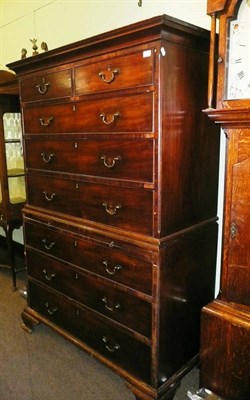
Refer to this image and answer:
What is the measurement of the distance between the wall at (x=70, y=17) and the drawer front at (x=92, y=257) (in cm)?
68

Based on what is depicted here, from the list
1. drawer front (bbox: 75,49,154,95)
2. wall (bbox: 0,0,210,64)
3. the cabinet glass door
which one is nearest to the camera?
drawer front (bbox: 75,49,154,95)

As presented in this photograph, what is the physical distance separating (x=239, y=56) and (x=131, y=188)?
A: 2.30 feet

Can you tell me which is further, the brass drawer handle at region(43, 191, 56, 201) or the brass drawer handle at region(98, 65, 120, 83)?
the brass drawer handle at region(43, 191, 56, 201)

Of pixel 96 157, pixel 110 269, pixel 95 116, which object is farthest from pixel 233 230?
pixel 95 116

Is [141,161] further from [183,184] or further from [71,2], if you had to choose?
[71,2]

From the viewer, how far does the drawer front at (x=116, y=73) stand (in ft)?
4.42

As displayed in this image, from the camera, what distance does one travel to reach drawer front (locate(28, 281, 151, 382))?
5.33 ft

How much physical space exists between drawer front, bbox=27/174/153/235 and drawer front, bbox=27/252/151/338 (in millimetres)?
350

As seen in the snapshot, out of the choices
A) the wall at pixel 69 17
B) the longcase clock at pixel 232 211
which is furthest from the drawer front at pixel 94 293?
A: the wall at pixel 69 17

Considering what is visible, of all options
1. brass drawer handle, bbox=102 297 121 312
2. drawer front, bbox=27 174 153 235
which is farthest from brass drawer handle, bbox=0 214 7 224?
brass drawer handle, bbox=102 297 121 312

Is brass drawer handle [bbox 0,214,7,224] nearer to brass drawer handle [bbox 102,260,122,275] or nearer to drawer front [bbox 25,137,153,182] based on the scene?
drawer front [bbox 25,137,153,182]

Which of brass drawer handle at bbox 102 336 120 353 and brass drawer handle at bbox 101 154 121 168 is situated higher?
brass drawer handle at bbox 101 154 121 168

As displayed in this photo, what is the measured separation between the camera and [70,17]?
2.58 metres

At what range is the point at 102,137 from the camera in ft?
5.14
